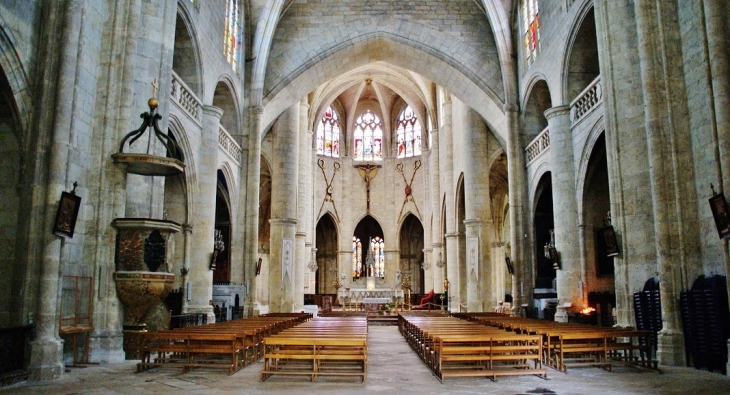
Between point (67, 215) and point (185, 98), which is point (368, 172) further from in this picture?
point (67, 215)

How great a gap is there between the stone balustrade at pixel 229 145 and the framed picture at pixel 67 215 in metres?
10.5

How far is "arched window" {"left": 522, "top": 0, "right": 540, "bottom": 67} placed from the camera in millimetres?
20547

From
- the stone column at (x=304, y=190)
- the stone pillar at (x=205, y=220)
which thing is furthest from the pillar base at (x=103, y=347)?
the stone column at (x=304, y=190)

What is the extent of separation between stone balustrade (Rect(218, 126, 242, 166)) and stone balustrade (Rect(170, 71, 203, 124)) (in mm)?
2203

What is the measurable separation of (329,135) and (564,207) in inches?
1045

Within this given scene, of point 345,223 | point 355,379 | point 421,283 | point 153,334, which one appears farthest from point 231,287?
point 421,283

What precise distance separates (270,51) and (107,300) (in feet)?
51.4

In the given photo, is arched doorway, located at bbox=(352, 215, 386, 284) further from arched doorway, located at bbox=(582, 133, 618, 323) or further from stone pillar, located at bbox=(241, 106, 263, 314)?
arched doorway, located at bbox=(582, 133, 618, 323)

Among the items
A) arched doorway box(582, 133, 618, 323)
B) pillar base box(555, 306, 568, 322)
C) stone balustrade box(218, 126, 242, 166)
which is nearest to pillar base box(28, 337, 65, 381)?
stone balustrade box(218, 126, 242, 166)

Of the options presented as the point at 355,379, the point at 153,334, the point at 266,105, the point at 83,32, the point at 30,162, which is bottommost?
the point at 355,379

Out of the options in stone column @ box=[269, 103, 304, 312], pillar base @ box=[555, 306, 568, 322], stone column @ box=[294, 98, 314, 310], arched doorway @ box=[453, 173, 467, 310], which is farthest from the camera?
stone column @ box=[294, 98, 314, 310]

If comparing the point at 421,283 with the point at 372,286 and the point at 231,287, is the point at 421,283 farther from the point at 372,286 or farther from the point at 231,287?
the point at 231,287

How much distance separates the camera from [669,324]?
10.2 m

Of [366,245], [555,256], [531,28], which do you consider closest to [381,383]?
[555,256]
